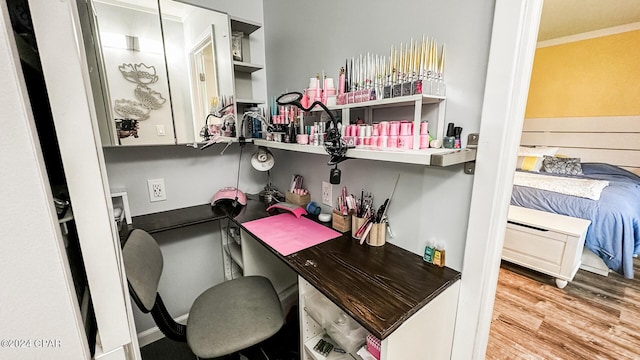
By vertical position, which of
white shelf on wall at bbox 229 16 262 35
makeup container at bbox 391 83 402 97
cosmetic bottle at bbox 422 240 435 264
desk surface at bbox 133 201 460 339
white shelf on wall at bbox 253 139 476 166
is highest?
white shelf on wall at bbox 229 16 262 35

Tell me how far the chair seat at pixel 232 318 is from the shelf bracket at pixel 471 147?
3.10 ft

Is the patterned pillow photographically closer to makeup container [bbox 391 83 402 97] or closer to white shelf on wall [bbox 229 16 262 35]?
makeup container [bbox 391 83 402 97]

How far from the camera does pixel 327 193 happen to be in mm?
1500

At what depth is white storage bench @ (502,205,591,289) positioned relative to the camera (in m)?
2.04

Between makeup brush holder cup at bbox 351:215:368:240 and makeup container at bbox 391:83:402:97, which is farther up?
makeup container at bbox 391:83:402:97

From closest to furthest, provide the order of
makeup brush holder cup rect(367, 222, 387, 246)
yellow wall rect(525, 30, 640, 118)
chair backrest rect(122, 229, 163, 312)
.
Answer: chair backrest rect(122, 229, 163, 312)
makeup brush holder cup rect(367, 222, 387, 246)
yellow wall rect(525, 30, 640, 118)

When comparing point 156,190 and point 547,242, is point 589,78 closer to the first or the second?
point 547,242

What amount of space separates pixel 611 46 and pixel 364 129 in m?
4.26

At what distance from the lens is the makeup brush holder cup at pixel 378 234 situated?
3.72 feet

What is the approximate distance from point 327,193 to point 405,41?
84 cm

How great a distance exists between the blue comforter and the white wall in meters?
3.16

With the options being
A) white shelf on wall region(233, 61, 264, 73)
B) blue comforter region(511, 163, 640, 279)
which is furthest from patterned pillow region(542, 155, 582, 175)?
white shelf on wall region(233, 61, 264, 73)

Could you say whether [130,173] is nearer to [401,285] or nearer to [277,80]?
[277,80]

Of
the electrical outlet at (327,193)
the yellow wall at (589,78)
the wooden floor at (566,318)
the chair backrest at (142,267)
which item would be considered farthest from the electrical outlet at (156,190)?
the yellow wall at (589,78)
